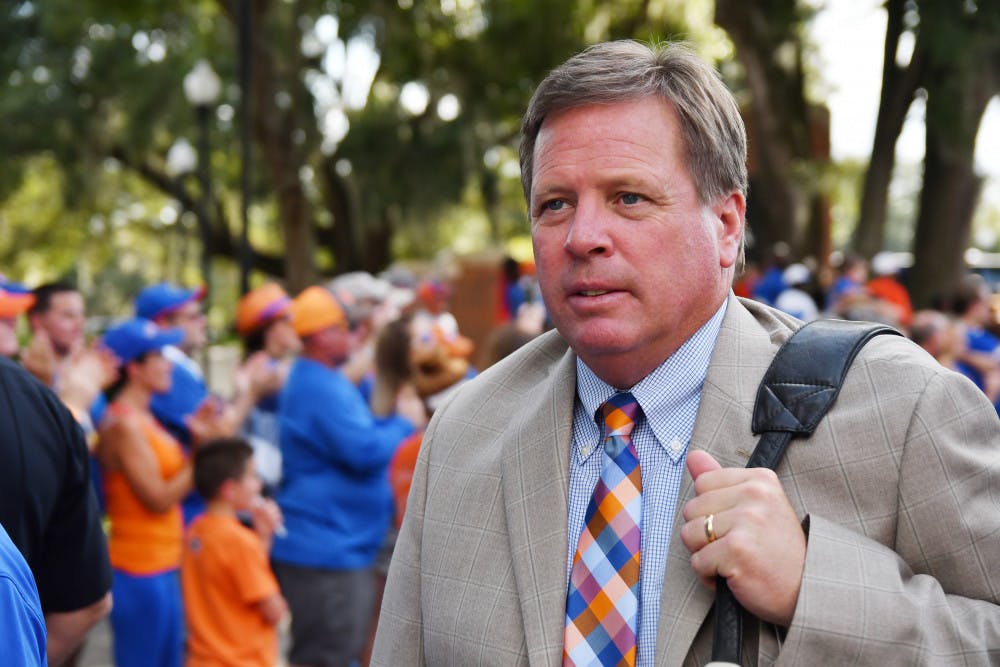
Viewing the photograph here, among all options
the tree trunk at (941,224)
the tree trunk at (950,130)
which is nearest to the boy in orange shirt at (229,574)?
the tree trunk at (950,130)

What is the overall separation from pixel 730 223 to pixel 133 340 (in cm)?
423

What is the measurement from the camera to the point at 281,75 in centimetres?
1712

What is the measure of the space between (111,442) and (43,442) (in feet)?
8.03

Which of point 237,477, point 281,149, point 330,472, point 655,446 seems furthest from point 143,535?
point 281,149

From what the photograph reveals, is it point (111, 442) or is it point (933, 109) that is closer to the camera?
point (111, 442)

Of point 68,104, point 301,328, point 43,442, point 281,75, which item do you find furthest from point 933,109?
point 68,104

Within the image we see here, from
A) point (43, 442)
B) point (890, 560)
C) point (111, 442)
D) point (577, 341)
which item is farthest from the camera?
point (111, 442)

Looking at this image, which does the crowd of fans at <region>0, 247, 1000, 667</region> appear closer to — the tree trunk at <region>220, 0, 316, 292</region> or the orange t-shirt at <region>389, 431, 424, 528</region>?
the orange t-shirt at <region>389, 431, 424, 528</region>

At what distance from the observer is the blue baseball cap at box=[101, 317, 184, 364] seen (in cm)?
554

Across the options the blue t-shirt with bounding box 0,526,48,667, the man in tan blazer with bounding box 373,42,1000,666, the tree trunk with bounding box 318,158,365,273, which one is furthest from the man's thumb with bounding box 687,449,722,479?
the tree trunk with bounding box 318,158,365,273

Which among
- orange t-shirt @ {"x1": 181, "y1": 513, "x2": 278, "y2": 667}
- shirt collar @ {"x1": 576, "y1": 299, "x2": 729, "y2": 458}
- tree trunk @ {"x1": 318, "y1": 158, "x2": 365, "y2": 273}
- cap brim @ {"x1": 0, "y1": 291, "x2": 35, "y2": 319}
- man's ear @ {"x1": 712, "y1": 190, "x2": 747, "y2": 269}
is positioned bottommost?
tree trunk @ {"x1": 318, "y1": 158, "x2": 365, "y2": 273}

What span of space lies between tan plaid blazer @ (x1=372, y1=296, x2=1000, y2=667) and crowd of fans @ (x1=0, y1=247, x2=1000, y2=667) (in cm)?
280

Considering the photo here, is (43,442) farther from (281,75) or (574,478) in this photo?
(281,75)

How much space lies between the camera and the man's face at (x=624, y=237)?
5.82ft
